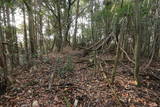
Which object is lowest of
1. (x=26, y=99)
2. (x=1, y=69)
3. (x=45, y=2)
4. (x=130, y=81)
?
(x=26, y=99)

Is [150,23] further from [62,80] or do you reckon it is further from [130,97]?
[62,80]

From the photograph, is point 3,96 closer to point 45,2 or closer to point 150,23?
point 150,23

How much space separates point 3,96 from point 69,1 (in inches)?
305

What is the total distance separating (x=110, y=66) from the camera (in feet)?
18.3

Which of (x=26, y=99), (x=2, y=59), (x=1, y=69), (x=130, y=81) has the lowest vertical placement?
(x=26, y=99)

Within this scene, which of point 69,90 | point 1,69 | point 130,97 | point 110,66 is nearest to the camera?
point 130,97

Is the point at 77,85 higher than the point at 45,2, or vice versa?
the point at 45,2

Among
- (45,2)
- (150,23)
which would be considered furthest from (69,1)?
(150,23)

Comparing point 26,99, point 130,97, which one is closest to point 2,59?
point 26,99

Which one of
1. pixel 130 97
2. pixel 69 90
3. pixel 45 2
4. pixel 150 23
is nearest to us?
pixel 130 97

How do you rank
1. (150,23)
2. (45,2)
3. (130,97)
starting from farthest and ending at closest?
(45,2) → (150,23) → (130,97)

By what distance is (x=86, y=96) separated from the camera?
358 centimetres

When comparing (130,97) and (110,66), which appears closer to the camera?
(130,97)

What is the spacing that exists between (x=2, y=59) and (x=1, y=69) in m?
0.33
